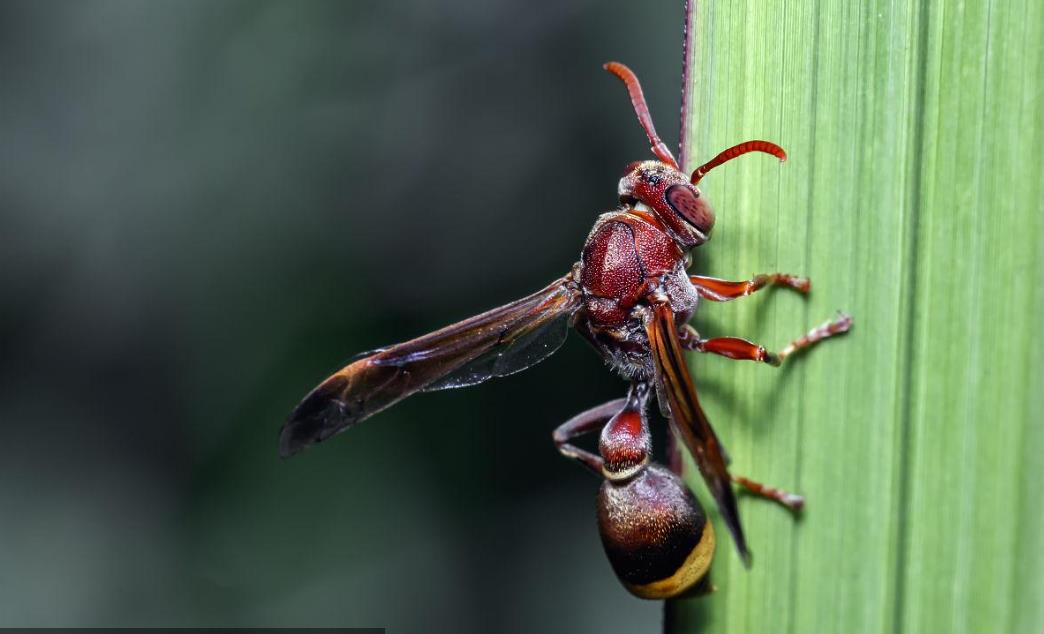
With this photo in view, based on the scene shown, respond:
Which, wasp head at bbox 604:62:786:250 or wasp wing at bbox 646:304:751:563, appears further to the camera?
wasp head at bbox 604:62:786:250

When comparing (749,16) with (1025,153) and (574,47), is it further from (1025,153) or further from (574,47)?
(574,47)

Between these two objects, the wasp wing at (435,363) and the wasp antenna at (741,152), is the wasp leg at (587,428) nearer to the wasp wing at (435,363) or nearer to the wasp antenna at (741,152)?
the wasp wing at (435,363)

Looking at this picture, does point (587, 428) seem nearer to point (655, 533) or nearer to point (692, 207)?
point (655, 533)

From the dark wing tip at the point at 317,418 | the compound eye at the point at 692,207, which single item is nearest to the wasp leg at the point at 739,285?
the compound eye at the point at 692,207

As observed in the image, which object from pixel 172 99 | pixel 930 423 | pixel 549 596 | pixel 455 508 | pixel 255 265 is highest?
pixel 172 99

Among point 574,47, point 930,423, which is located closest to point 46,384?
point 574,47

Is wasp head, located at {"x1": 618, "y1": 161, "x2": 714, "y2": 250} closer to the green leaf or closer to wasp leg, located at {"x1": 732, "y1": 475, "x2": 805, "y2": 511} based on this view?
the green leaf

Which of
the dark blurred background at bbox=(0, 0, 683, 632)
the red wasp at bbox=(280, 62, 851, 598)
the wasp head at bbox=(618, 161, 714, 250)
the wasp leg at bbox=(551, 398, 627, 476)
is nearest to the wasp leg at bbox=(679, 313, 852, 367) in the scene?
the red wasp at bbox=(280, 62, 851, 598)
